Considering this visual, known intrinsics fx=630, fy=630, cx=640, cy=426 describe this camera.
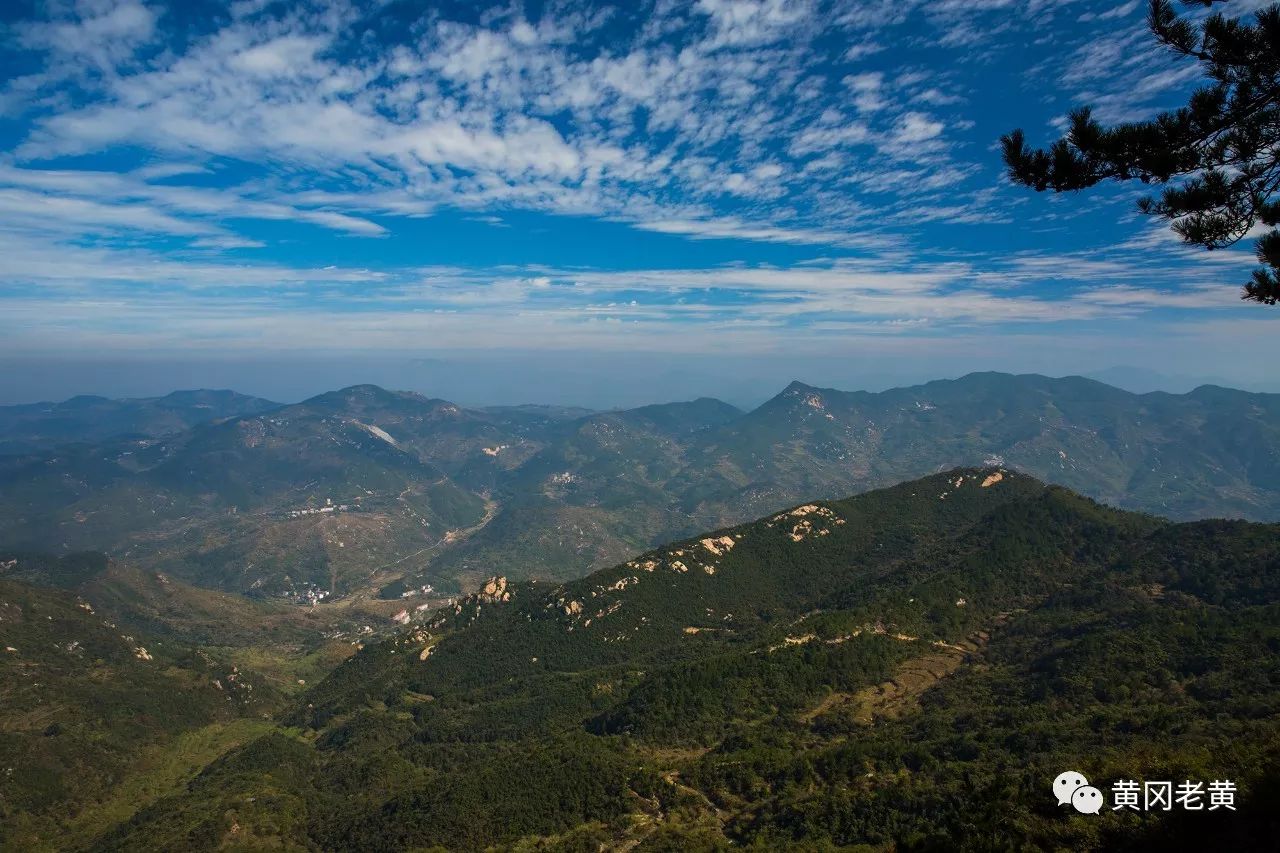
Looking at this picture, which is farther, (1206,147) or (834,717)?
(834,717)

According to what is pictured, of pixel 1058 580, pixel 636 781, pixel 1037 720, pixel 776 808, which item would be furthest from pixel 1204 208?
pixel 1058 580

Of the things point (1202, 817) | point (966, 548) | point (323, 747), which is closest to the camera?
point (1202, 817)

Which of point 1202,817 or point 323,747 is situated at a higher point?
point 1202,817

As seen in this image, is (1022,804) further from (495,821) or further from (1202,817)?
(495,821)

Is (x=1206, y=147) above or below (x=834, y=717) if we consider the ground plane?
above

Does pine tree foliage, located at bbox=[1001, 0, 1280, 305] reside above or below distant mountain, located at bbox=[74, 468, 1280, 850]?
above

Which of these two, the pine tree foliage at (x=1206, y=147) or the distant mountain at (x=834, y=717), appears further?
the distant mountain at (x=834, y=717)

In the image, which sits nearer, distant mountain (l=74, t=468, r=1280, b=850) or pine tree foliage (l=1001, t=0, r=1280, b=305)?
pine tree foliage (l=1001, t=0, r=1280, b=305)

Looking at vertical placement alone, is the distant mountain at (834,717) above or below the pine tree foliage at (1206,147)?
below
